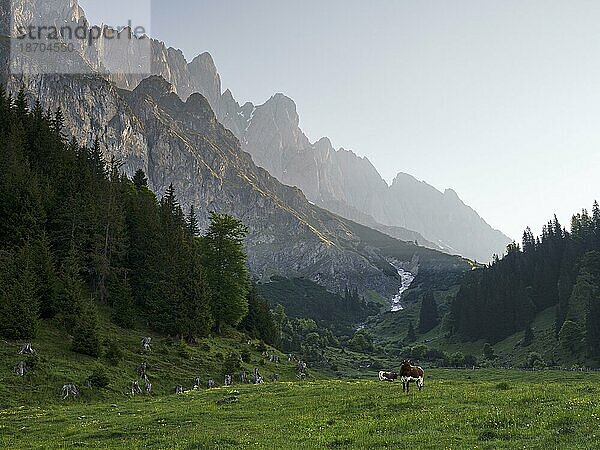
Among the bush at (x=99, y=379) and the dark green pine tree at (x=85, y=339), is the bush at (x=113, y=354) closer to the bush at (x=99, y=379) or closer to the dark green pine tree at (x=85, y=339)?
the dark green pine tree at (x=85, y=339)

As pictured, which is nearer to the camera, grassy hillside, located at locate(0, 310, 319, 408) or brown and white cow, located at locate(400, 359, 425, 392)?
brown and white cow, located at locate(400, 359, 425, 392)

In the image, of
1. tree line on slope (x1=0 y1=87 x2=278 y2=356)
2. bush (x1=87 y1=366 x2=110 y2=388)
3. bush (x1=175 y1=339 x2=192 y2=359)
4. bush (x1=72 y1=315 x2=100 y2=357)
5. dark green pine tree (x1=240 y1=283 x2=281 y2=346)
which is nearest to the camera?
bush (x1=87 y1=366 x2=110 y2=388)

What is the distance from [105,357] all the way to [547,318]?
141318 mm

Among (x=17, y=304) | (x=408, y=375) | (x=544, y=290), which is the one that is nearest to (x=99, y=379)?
(x=17, y=304)

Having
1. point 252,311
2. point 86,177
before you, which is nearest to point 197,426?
point 86,177

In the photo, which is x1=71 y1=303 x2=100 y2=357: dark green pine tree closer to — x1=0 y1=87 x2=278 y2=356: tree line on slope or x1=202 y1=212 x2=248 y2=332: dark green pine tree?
x1=0 y1=87 x2=278 y2=356: tree line on slope

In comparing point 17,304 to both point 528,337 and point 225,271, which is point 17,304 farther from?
point 528,337

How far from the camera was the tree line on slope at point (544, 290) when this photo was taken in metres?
130

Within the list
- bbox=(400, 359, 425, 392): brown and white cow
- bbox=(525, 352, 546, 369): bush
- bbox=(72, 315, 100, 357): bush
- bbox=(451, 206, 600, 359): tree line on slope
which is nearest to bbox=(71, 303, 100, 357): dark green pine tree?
bbox=(72, 315, 100, 357): bush

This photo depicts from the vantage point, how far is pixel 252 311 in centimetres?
10388

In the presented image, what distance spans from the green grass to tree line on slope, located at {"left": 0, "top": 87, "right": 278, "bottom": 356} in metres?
21.0

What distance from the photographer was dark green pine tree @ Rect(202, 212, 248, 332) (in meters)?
84.1

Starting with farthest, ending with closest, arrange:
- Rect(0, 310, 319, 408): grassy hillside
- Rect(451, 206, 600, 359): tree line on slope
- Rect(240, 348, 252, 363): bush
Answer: Rect(451, 206, 600, 359): tree line on slope, Rect(240, 348, 252, 363): bush, Rect(0, 310, 319, 408): grassy hillside

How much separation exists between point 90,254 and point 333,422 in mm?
53149
